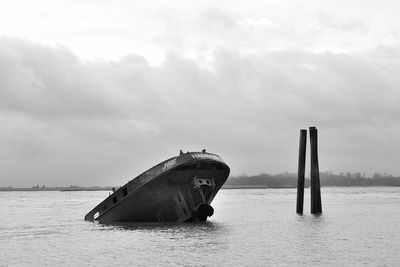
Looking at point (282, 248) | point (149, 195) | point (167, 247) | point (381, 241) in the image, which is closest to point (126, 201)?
point (149, 195)

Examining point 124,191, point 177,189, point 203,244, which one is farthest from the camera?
point 124,191

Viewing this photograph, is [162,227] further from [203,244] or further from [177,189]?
[203,244]

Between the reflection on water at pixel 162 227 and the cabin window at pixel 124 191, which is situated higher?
the cabin window at pixel 124 191

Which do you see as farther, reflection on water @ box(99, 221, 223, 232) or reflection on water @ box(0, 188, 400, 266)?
reflection on water @ box(99, 221, 223, 232)

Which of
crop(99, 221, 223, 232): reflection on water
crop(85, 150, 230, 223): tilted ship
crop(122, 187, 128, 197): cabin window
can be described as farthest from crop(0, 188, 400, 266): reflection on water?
crop(122, 187, 128, 197): cabin window

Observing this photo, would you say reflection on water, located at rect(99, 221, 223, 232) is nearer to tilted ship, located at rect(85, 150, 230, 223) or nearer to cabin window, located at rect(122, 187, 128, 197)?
tilted ship, located at rect(85, 150, 230, 223)

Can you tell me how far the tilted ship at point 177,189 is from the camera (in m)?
33.9

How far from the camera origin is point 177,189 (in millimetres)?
34156

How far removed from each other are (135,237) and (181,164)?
5787 mm

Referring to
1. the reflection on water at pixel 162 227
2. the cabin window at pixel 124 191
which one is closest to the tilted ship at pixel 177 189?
the cabin window at pixel 124 191

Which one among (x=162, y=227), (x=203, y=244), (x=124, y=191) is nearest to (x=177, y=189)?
(x=162, y=227)

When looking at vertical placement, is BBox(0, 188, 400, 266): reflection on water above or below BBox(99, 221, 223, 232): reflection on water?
below

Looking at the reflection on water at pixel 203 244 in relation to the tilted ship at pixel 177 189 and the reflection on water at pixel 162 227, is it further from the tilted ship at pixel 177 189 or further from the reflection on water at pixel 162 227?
the tilted ship at pixel 177 189

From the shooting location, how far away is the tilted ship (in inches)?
1336
